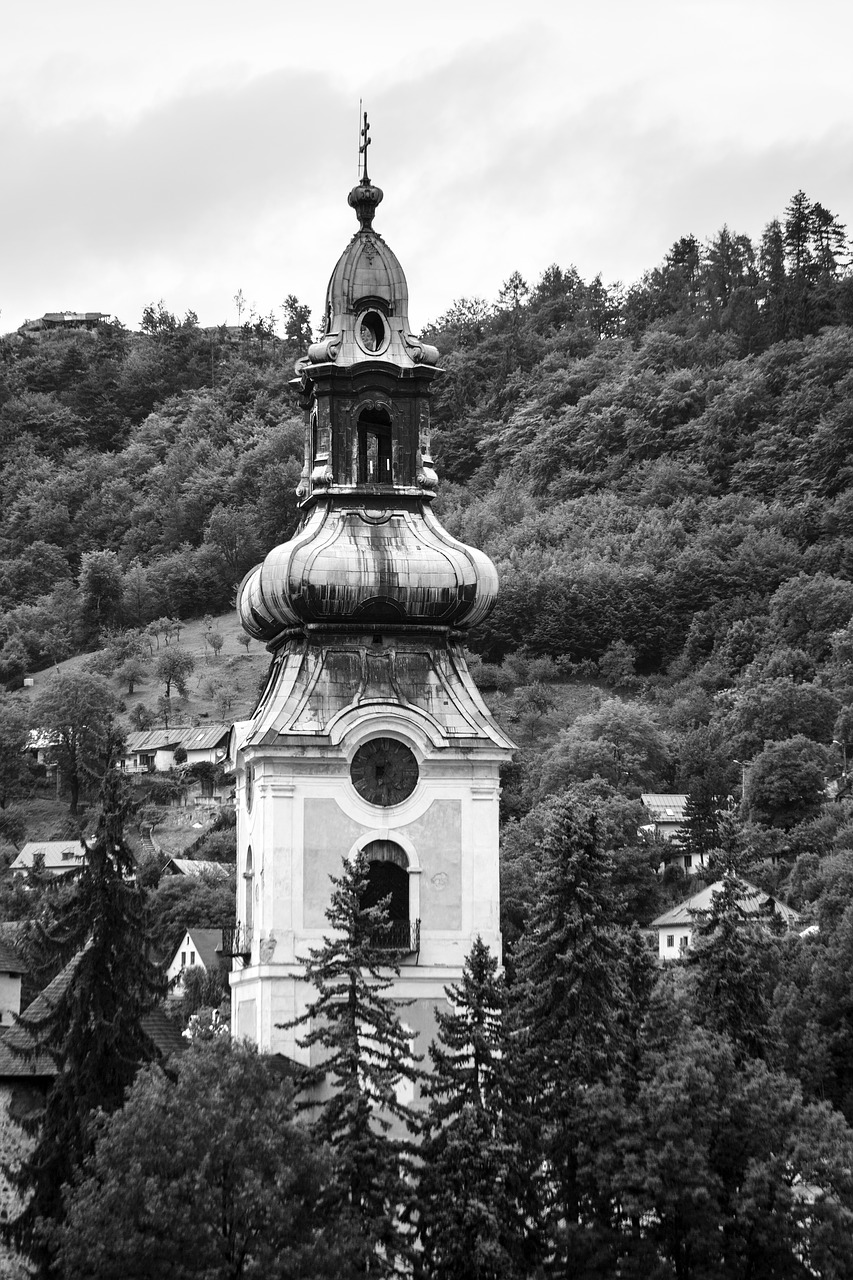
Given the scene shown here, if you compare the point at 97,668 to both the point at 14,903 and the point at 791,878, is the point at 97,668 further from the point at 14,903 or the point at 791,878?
the point at 791,878

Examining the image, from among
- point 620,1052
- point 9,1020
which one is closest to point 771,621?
point 9,1020

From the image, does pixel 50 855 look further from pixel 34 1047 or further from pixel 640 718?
pixel 34 1047

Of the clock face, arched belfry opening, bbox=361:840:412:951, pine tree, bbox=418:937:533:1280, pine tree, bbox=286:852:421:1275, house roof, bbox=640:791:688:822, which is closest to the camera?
pine tree, bbox=286:852:421:1275

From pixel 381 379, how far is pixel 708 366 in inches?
5294

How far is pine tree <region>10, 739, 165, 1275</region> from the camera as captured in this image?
4312 cm

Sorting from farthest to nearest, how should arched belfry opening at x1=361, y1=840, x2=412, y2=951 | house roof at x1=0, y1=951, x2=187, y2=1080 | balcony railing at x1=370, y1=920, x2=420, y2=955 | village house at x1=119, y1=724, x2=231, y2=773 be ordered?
village house at x1=119, y1=724, x2=231, y2=773, arched belfry opening at x1=361, y1=840, x2=412, y2=951, balcony railing at x1=370, y1=920, x2=420, y2=955, house roof at x1=0, y1=951, x2=187, y2=1080

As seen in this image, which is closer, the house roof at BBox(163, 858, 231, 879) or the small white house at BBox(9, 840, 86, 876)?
the house roof at BBox(163, 858, 231, 879)

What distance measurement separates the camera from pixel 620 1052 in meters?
45.5

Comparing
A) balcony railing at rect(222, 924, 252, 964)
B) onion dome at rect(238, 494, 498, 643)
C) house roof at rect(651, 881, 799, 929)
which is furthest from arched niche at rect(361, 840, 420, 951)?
house roof at rect(651, 881, 799, 929)

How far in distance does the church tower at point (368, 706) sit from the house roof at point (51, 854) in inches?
2989

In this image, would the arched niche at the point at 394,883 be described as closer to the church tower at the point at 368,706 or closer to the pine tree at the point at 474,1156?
the church tower at the point at 368,706

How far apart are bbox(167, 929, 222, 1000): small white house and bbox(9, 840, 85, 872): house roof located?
20050mm

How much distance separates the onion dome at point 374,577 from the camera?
5194cm

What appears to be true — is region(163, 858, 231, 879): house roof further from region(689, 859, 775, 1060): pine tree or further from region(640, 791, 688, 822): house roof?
region(689, 859, 775, 1060): pine tree
